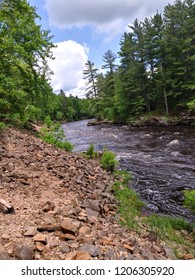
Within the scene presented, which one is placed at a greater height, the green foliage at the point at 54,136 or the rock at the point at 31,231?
the green foliage at the point at 54,136

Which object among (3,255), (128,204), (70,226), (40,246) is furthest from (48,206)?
(128,204)

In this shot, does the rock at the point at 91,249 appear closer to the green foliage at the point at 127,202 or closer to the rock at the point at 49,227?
the rock at the point at 49,227

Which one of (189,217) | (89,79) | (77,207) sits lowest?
(189,217)

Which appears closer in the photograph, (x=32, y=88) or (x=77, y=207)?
(x=77, y=207)

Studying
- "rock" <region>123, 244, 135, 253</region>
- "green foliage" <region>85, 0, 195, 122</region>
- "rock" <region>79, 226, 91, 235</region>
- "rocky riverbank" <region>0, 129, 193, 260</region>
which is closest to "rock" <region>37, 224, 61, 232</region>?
"rocky riverbank" <region>0, 129, 193, 260</region>

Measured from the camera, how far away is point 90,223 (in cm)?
470

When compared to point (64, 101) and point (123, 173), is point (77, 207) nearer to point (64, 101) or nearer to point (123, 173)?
point (123, 173)

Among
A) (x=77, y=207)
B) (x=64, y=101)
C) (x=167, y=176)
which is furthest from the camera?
(x=64, y=101)

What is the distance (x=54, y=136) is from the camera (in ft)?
42.8

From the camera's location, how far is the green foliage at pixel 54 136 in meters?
12.4

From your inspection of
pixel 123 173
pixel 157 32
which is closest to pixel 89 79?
pixel 157 32

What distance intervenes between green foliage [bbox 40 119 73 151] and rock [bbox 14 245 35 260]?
9.07 meters

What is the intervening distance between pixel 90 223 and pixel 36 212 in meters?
1.12

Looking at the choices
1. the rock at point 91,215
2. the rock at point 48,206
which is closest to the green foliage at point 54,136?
the rock at point 91,215
